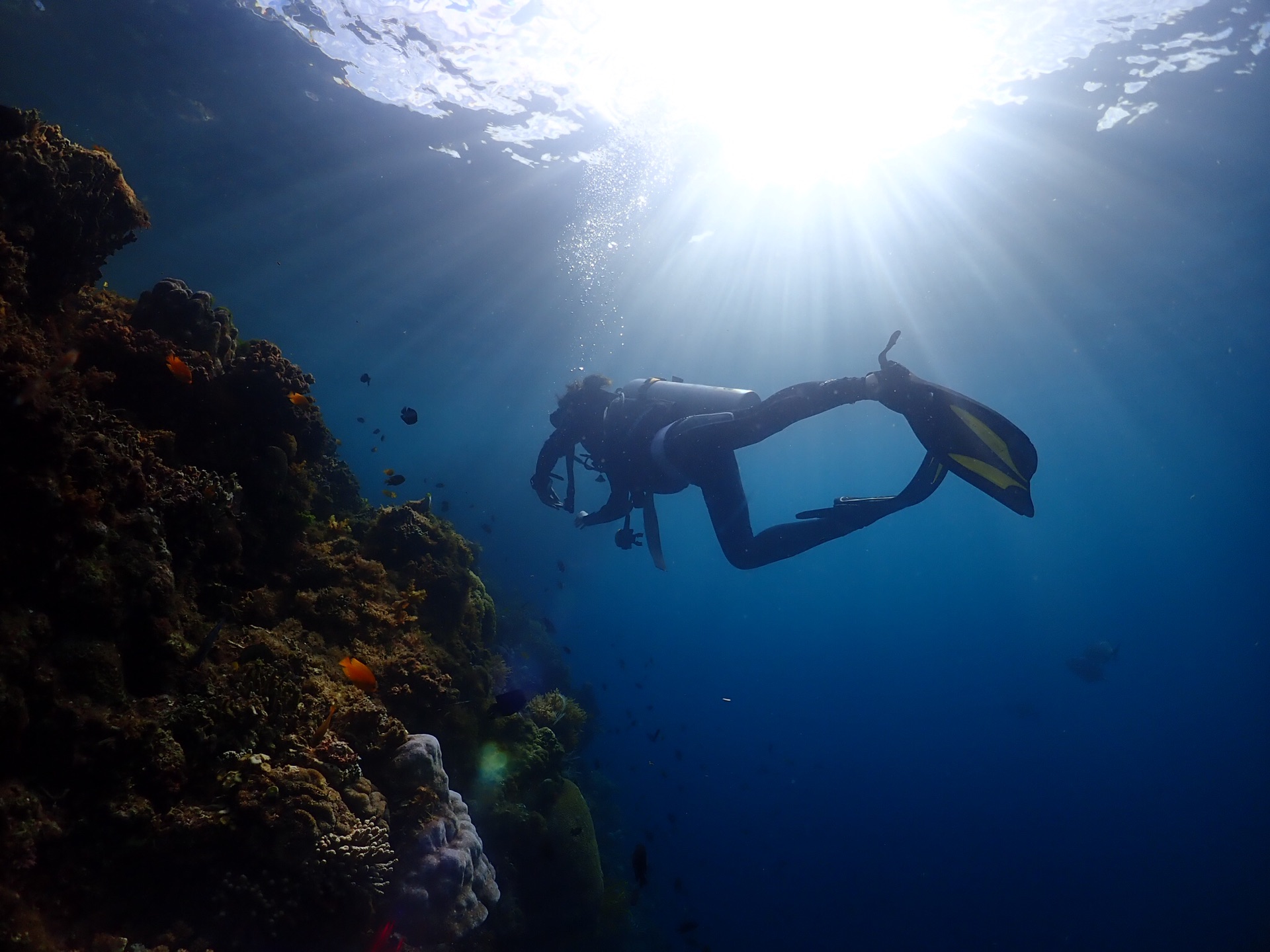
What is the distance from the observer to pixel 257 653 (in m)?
4.12

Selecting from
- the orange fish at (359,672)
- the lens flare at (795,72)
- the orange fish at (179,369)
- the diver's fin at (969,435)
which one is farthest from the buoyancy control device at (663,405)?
the lens flare at (795,72)

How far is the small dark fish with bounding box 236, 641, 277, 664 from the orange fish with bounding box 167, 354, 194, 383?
2585 mm

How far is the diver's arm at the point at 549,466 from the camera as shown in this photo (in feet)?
32.2

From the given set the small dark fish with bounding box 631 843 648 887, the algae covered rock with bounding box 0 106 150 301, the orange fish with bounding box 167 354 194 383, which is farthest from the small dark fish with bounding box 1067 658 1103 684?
the algae covered rock with bounding box 0 106 150 301

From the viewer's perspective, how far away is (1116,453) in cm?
3966

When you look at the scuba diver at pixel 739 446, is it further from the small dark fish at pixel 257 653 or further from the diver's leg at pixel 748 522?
the small dark fish at pixel 257 653

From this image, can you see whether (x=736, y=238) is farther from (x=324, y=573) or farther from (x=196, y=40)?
(x=324, y=573)

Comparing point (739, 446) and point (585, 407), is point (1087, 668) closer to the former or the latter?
point (739, 446)

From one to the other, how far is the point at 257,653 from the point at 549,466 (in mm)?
6175

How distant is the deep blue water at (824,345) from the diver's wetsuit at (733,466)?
32.4ft

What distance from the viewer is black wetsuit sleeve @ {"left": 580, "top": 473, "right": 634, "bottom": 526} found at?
9453 mm

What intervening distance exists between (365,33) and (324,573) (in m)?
12.6

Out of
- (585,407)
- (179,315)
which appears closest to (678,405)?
(585,407)

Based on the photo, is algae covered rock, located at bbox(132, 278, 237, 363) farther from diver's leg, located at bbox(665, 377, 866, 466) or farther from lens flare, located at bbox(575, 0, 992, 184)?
lens flare, located at bbox(575, 0, 992, 184)
